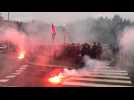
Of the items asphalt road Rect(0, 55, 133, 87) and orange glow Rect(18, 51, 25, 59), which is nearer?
asphalt road Rect(0, 55, 133, 87)

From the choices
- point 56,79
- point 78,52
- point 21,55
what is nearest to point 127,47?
point 78,52

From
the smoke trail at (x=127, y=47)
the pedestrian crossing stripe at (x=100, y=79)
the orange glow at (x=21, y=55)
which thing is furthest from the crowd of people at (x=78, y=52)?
the orange glow at (x=21, y=55)

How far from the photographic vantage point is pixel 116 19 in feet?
29.1

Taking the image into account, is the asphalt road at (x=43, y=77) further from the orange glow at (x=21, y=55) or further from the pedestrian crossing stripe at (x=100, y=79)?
the orange glow at (x=21, y=55)

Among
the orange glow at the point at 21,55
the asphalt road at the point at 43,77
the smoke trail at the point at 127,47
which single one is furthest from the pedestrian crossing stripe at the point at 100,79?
the orange glow at the point at 21,55

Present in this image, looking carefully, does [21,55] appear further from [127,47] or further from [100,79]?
[127,47]

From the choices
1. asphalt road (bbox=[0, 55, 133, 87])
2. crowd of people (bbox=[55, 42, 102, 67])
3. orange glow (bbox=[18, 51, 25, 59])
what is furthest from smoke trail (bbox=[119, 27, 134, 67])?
orange glow (bbox=[18, 51, 25, 59])

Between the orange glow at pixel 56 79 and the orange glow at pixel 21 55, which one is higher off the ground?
the orange glow at pixel 21 55

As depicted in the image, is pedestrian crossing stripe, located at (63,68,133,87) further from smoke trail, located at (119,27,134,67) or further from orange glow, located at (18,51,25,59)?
orange glow, located at (18,51,25,59)

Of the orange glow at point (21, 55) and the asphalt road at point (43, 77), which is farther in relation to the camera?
the orange glow at point (21, 55)

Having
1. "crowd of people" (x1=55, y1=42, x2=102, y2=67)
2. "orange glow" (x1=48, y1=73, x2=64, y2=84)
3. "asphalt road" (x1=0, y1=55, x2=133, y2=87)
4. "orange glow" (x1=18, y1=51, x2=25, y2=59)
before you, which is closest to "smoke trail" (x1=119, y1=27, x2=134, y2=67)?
"asphalt road" (x1=0, y1=55, x2=133, y2=87)

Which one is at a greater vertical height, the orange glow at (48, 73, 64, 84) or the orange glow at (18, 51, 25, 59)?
the orange glow at (18, 51, 25, 59)
